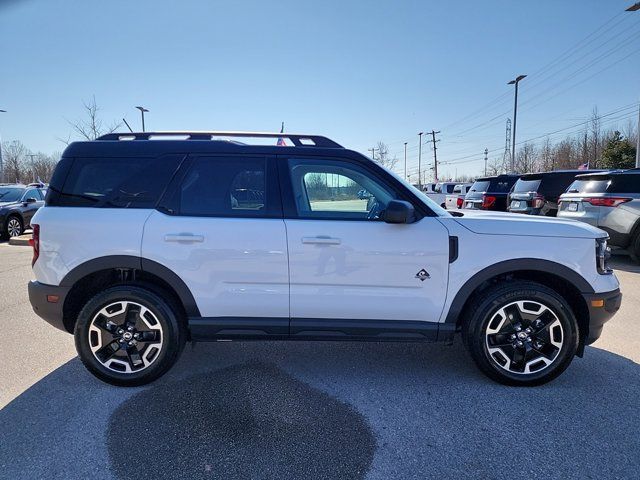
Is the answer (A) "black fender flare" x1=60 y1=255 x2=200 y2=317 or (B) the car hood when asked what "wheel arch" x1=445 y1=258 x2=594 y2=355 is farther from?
(A) "black fender flare" x1=60 y1=255 x2=200 y2=317

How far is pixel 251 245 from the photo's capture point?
10.3 feet

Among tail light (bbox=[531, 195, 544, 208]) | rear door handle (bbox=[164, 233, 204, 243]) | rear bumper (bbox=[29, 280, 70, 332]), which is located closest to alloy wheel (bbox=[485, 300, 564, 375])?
rear door handle (bbox=[164, 233, 204, 243])

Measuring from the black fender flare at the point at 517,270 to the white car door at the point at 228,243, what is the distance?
138cm

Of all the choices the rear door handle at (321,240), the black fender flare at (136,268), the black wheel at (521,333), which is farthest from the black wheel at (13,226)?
the black wheel at (521,333)

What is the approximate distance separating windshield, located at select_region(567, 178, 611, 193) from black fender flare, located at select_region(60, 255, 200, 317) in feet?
28.1

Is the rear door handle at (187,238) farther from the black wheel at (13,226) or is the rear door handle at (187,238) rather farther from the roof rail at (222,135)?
the black wheel at (13,226)

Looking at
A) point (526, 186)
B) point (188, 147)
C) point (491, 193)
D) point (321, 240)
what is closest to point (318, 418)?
point (321, 240)

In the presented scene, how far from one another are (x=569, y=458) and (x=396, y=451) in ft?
3.35

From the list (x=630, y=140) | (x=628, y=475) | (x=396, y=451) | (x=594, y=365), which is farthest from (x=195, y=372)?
(x=630, y=140)

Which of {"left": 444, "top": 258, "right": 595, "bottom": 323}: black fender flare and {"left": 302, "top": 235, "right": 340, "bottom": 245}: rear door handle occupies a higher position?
{"left": 302, "top": 235, "right": 340, "bottom": 245}: rear door handle

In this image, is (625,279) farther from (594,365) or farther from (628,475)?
(628,475)

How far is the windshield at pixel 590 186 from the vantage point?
27.0 feet

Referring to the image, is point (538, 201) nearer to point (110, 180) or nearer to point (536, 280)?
point (536, 280)

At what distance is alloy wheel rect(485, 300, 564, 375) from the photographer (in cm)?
321
